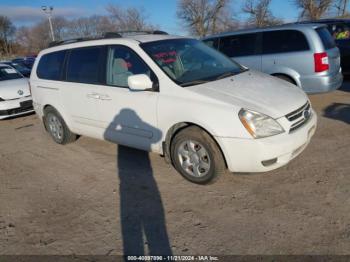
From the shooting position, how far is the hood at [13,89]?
328 inches

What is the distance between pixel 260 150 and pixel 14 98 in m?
7.20

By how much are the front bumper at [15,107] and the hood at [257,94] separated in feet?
20.4

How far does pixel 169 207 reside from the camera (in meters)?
3.57

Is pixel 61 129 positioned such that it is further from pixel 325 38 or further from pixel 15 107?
pixel 325 38

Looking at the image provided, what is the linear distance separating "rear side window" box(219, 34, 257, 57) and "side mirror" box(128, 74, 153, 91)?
4138 mm

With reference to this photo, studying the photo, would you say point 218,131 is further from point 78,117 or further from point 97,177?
point 78,117

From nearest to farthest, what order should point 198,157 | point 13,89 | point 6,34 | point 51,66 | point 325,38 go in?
1. point 198,157
2. point 51,66
3. point 325,38
4. point 13,89
5. point 6,34

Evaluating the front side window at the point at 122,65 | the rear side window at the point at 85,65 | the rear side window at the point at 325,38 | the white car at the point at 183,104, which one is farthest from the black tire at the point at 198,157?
the rear side window at the point at 325,38

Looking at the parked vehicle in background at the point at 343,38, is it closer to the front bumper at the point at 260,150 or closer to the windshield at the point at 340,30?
the windshield at the point at 340,30

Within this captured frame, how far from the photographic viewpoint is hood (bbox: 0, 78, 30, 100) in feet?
27.3

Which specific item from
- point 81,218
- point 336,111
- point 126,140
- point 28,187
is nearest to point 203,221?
point 81,218

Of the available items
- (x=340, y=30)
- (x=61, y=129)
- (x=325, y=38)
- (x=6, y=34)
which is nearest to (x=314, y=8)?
(x=340, y=30)

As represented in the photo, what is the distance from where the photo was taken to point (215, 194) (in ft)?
12.2

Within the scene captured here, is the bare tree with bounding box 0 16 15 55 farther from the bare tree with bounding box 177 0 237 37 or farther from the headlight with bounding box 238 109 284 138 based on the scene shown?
the headlight with bounding box 238 109 284 138
